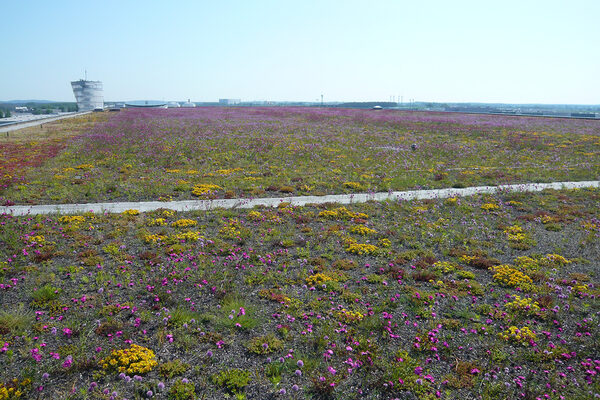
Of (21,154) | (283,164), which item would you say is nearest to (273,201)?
(283,164)

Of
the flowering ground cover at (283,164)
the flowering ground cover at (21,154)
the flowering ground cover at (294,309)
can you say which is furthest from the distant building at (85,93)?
the flowering ground cover at (294,309)

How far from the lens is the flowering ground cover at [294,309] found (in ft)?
19.8

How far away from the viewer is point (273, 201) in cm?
1681

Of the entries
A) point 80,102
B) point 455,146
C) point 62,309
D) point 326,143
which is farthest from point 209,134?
point 80,102

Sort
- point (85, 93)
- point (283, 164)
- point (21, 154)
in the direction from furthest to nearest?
point (85, 93), point (21, 154), point (283, 164)

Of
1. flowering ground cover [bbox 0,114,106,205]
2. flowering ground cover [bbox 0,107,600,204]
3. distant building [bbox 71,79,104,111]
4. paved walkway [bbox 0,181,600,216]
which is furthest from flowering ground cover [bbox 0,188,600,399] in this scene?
distant building [bbox 71,79,104,111]

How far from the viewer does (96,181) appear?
19578mm

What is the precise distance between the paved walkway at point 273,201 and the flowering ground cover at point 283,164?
946 millimetres

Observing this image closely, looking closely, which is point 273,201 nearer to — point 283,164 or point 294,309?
point 294,309

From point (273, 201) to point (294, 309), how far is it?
9.06 meters

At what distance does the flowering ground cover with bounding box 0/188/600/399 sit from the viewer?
604 cm

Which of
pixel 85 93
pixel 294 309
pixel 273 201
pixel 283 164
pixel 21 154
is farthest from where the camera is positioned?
pixel 85 93

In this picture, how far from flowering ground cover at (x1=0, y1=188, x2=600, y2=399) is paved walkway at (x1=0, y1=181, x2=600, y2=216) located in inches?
52.5

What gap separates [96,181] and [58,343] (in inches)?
589
